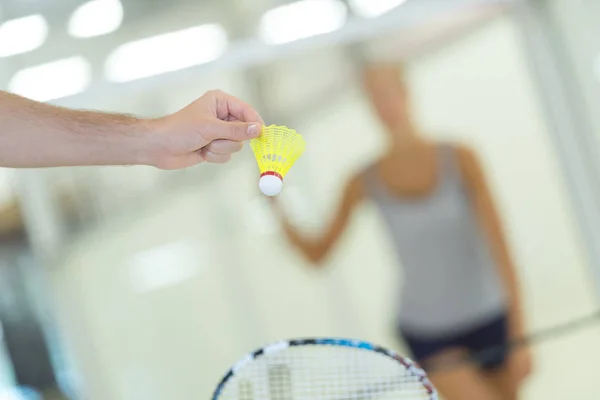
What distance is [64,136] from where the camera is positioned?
2.27 ft

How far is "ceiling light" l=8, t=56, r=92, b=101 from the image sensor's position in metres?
1.80

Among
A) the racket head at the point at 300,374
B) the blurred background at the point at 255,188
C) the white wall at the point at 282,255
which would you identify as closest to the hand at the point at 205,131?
the racket head at the point at 300,374

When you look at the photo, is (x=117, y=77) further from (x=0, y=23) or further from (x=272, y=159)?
(x=272, y=159)

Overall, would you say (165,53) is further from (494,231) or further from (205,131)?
(205,131)

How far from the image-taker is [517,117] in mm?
1973

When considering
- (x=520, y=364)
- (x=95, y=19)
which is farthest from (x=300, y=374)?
(x=95, y=19)

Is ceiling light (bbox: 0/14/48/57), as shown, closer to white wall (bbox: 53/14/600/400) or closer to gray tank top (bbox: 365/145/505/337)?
white wall (bbox: 53/14/600/400)

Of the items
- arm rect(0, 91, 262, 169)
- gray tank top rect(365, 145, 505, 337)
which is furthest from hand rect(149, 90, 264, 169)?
gray tank top rect(365, 145, 505, 337)

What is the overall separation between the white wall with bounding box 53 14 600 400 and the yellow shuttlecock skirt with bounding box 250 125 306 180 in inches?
50.0

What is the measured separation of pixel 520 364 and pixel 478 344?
212 mm

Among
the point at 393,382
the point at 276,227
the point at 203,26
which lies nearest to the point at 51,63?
the point at 203,26

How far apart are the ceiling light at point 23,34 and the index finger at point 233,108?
1.37 meters

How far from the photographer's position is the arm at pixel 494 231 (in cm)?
146

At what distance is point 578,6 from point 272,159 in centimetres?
146
